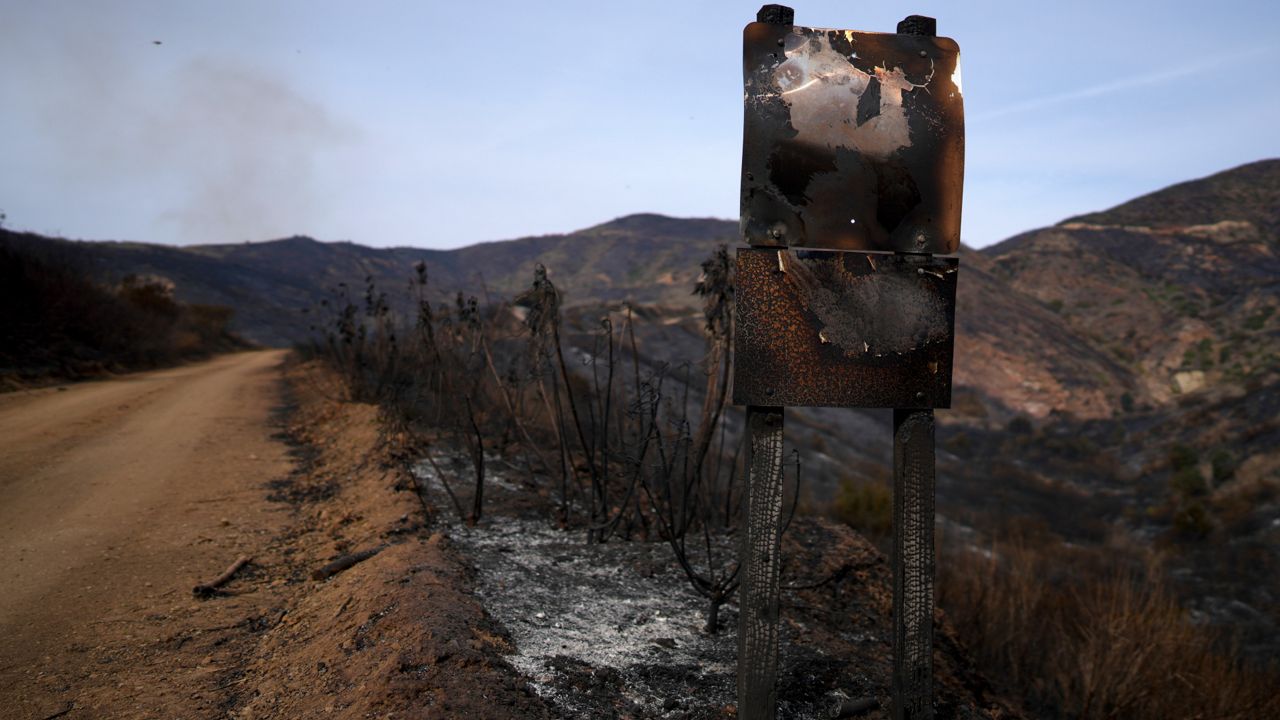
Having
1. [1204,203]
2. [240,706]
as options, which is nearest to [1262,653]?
[240,706]

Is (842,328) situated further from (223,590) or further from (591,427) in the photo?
(591,427)

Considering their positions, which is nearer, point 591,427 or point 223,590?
point 223,590

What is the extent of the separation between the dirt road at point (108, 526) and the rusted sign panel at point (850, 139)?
285 cm

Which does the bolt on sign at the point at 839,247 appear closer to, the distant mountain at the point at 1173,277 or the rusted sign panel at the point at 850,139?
the rusted sign panel at the point at 850,139

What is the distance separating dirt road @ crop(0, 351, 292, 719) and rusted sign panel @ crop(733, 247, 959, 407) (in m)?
2.51

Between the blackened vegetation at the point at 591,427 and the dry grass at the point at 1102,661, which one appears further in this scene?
the dry grass at the point at 1102,661

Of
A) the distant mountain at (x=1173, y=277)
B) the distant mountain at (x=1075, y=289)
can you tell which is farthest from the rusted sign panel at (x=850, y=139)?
the distant mountain at (x=1173, y=277)

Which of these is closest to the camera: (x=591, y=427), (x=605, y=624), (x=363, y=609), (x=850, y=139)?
(x=850, y=139)

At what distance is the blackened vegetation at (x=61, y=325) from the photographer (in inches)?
488

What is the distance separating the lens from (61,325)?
13.9 m

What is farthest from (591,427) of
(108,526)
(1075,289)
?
(1075,289)

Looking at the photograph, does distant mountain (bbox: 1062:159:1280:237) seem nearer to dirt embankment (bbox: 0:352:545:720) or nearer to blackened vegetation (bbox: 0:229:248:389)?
blackened vegetation (bbox: 0:229:248:389)

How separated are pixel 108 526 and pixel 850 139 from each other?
5.24 m

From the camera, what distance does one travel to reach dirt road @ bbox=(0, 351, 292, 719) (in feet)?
9.97
